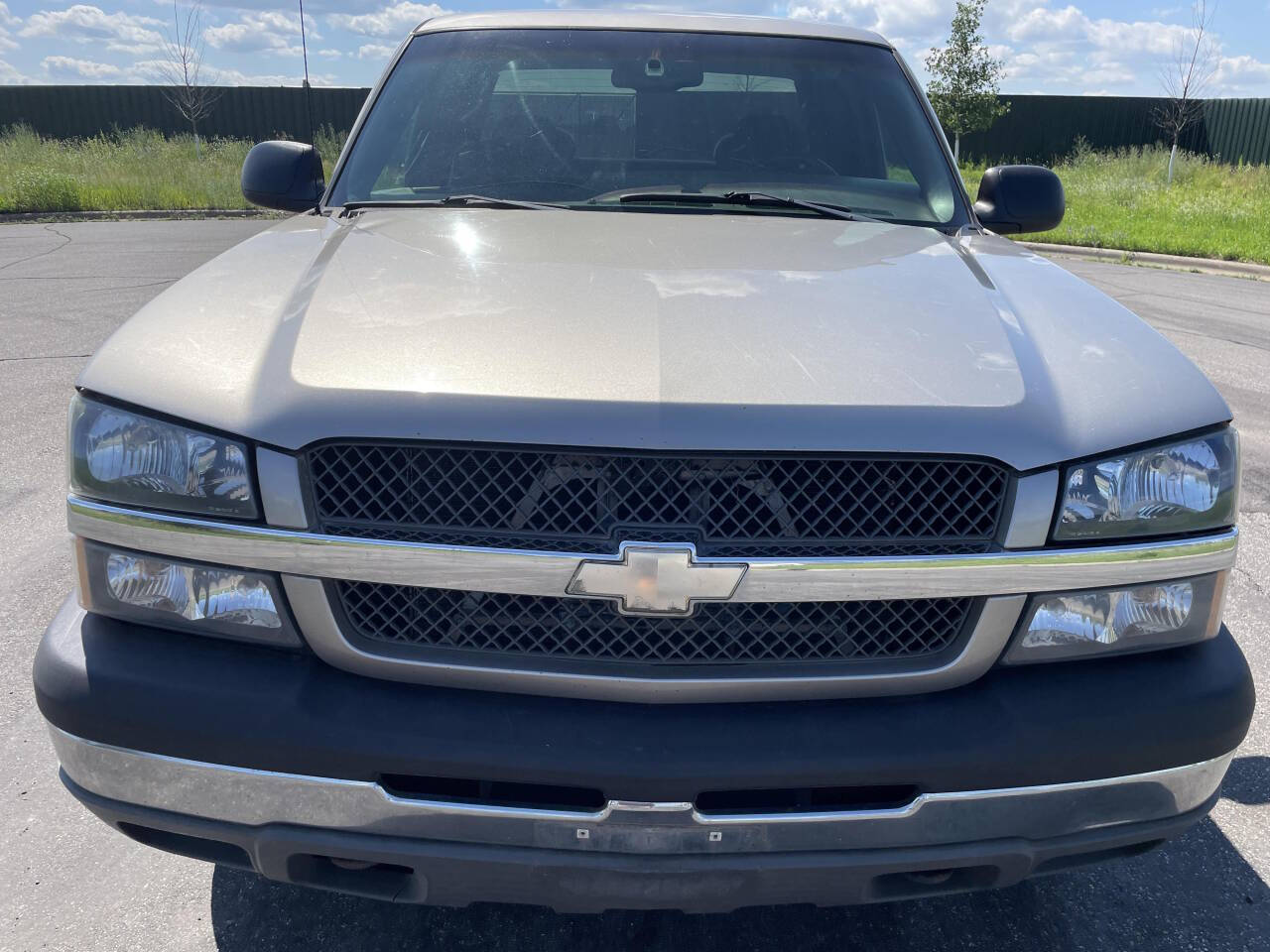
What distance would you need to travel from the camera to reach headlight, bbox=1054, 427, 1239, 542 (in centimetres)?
176

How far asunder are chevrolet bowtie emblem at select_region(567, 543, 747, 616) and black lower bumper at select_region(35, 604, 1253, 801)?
0.67 ft

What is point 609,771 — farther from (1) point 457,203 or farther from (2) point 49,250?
(2) point 49,250

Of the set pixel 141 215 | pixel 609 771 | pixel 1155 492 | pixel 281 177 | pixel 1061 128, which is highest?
pixel 281 177

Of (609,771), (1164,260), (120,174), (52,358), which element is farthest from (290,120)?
(609,771)

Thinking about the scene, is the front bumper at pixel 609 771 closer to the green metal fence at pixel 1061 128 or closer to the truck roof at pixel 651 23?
the truck roof at pixel 651 23

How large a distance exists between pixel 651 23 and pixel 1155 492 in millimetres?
2341

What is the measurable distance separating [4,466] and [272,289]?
3680mm

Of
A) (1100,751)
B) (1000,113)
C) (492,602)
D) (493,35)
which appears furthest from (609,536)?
(1000,113)

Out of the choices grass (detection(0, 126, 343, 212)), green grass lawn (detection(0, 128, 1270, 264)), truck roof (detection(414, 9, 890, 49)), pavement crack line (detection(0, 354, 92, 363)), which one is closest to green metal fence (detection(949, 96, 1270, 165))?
green grass lawn (detection(0, 128, 1270, 264))

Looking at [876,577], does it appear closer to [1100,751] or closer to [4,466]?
[1100,751]

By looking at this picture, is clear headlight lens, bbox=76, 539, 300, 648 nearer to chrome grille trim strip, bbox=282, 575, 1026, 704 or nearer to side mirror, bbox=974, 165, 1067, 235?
chrome grille trim strip, bbox=282, 575, 1026, 704

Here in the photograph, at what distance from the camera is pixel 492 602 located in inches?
69.5

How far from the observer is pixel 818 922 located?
227cm

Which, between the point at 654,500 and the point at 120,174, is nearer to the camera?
the point at 654,500
